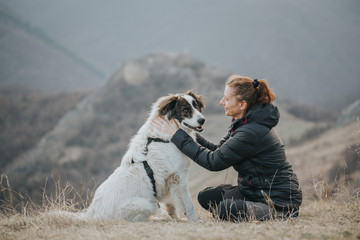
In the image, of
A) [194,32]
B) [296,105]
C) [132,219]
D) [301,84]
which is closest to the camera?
[132,219]

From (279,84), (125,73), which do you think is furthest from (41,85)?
(279,84)

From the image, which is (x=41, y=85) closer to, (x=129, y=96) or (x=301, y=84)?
(x=129, y=96)

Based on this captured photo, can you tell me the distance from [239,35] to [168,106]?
227 feet

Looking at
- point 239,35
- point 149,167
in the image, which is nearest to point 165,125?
point 149,167

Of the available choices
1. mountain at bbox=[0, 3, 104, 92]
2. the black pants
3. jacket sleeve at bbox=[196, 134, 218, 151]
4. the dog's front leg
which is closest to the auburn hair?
jacket sleeve at bbox=[196, 134, 218, 151]

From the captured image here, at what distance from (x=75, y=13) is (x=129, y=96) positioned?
233 ft

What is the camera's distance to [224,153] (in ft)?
10.5

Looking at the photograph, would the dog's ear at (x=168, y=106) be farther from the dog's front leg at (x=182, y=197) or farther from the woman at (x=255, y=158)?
the dog's front leg at (x=182, y=197)

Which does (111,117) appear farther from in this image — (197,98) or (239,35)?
(239,35)

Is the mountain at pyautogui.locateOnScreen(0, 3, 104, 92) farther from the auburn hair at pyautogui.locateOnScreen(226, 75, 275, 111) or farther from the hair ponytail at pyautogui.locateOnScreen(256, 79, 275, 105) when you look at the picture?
the hair ponytail at pyautogui.locateOnScreen(256, 79, 275, 105)

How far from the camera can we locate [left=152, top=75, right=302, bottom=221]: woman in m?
3.15

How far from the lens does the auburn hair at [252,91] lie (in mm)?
3293

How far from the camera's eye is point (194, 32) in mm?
79625

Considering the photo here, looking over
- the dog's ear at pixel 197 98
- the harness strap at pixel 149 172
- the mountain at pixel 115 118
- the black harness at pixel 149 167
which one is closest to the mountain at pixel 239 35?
the mountain at pixel 115 118
